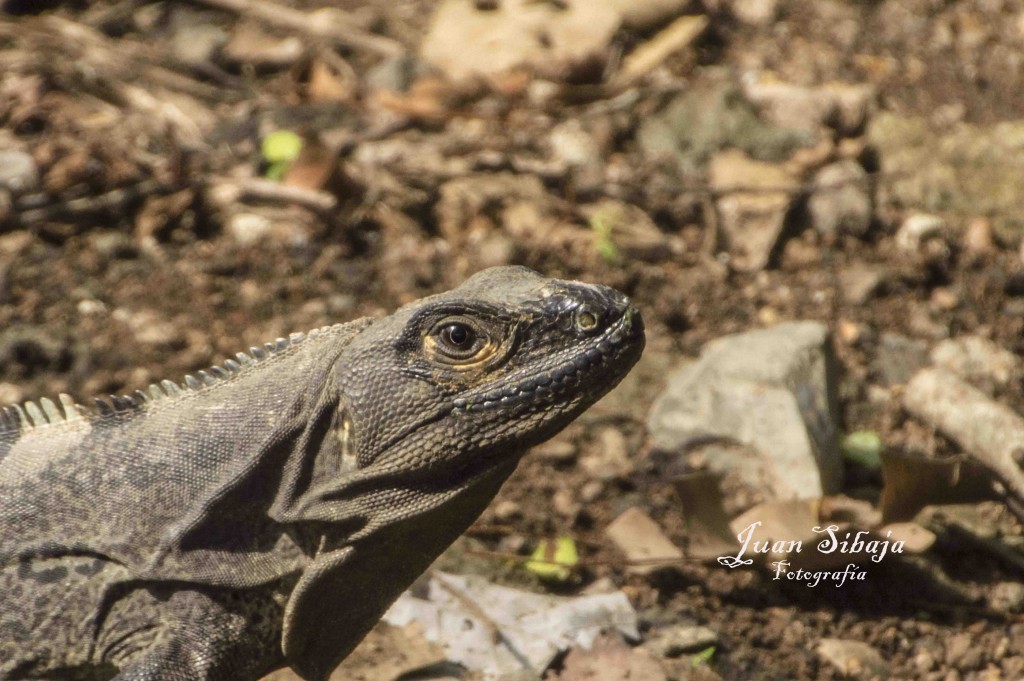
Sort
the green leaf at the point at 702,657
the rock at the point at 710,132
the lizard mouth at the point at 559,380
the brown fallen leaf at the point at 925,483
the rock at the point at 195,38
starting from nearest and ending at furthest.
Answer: the lizard mouth at the point at 559,380, the green leaf at the point at 702,657, the brown fallen leaf at the point at 925,483, the rock at the point at 710,132, the rock at the point at 195,38

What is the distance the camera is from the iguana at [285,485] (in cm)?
379

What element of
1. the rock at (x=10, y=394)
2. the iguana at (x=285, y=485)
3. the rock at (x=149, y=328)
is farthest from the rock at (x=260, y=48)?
the iguana at (x=285, y=485)

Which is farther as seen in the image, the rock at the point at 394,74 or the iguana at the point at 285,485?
the rock at the point at 394,74

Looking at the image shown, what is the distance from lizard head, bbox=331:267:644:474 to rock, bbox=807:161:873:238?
4071mm

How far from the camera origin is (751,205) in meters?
7.62

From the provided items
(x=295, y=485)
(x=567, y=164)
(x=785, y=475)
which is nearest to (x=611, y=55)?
(x=567, y=164)

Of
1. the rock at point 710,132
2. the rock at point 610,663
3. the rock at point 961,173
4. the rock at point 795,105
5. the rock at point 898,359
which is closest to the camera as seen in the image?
the rock at point 610,663

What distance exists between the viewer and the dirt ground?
5418 millimetres

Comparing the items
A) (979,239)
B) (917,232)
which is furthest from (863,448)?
(979,239)

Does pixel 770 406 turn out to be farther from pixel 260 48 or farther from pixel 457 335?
pixel 260 48

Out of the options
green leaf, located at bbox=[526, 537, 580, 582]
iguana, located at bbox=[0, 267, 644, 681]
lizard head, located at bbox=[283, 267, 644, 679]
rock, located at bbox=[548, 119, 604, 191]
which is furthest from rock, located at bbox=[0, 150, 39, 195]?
lizard head, located at bbox=[283, 267, 644, 679]

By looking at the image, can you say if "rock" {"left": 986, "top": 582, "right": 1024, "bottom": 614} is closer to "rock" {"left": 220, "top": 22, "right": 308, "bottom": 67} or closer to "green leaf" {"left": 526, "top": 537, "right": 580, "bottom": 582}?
"green leaf" {"left": 526, "top": 537, "right": 580, "bottom": 582}

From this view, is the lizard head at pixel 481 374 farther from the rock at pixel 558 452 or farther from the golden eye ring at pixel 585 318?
the rock at pixel 558 452

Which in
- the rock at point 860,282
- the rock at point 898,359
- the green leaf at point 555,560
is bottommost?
the green leaf at point 555,560
